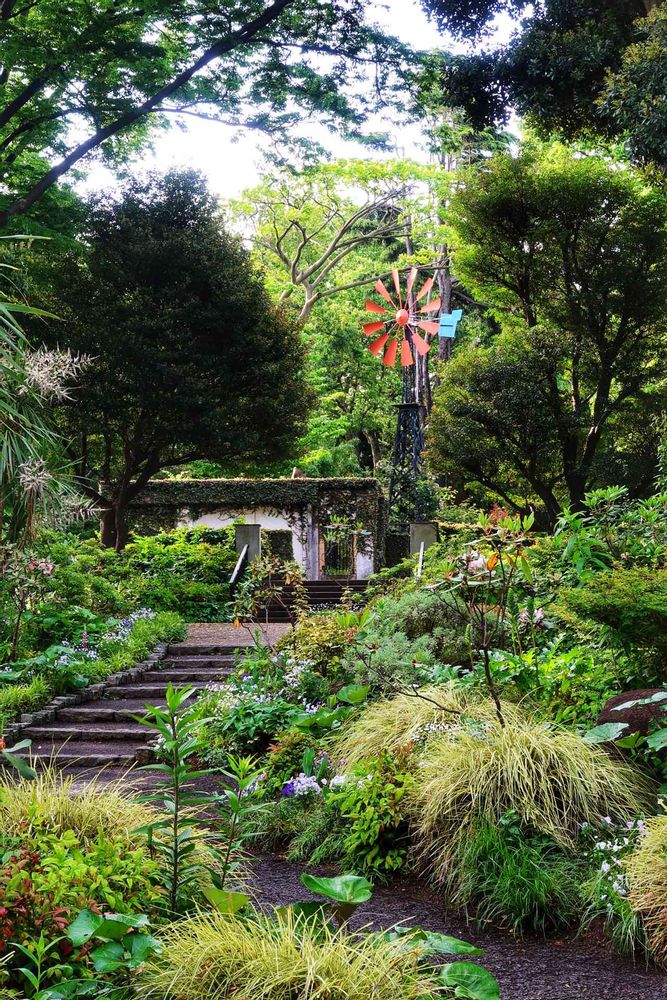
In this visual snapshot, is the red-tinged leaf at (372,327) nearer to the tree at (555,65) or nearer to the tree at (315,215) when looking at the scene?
the tree at (555,65)

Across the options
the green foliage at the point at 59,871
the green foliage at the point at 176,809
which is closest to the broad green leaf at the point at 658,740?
the green foliage at the point at 176,809

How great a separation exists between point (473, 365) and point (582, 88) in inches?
204

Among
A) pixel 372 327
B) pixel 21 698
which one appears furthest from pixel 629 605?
pixel 372 327

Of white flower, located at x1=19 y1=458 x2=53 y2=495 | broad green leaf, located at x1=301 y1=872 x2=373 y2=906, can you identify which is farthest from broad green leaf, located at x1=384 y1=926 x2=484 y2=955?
white flower, located at x1=19 y1=458 x2=53 y2=495

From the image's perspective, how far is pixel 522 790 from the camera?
13.0 ft

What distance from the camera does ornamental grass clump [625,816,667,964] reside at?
3.31 m

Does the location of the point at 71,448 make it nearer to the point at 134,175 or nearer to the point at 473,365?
the point at 134,175

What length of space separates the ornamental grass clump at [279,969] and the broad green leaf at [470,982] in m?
0.05

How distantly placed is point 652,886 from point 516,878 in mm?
574

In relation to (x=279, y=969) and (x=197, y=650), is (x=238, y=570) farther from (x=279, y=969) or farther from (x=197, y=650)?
(x=279, y=969)

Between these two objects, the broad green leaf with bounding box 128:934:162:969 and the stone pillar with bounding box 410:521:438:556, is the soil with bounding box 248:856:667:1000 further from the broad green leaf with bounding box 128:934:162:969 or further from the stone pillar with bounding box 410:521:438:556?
the stone pillar with bounding box 410:521:438:556

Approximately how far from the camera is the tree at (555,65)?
11875mm

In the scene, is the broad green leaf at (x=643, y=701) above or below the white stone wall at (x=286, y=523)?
below

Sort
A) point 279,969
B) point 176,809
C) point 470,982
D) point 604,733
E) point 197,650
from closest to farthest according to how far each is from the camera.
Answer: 1. point 279,969
2. point 470,982
3. point 176,809
4. point 604,733
5. point 197,650
